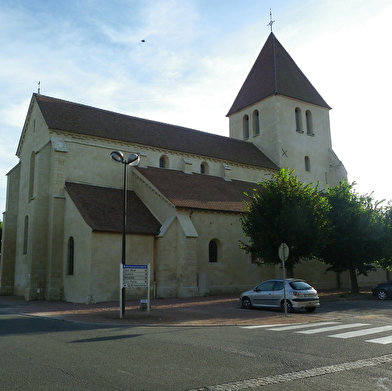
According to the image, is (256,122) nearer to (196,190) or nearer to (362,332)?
(196,190)

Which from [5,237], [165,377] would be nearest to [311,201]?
[165,377]

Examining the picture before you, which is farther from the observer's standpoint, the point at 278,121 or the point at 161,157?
the point at 278,121

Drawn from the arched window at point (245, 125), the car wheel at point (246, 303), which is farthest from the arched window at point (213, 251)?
the arched window at point (245, 125)

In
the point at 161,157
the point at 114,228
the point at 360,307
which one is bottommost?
the point at 360,307

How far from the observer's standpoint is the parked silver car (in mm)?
17344

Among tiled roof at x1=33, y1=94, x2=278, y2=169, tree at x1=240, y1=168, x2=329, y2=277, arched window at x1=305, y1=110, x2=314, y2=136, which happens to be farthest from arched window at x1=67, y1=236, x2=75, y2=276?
arched window at x1=305, y1=110, x2=314, y2=136

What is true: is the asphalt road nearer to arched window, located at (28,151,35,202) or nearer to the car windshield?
the car windshield

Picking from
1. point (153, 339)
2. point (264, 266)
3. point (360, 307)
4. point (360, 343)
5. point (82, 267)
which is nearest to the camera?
point (360, 343)

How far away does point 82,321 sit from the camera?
1427cm

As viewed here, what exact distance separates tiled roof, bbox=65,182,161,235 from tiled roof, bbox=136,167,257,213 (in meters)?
1.87

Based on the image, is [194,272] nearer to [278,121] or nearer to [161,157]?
[161,157]

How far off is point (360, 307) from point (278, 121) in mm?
22438

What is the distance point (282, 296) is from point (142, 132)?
1892 cm

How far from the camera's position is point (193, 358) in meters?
8.00
